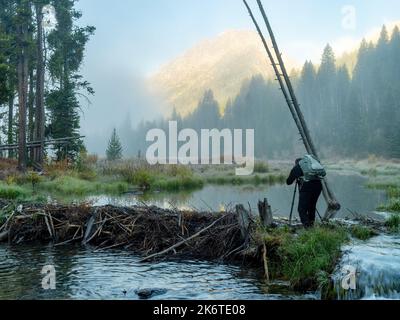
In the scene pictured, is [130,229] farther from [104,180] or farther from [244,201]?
[104,180]

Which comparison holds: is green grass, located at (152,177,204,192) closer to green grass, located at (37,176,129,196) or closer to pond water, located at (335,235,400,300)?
green grass, located at (37,176,129,196)

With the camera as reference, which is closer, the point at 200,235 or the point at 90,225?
the point at 200,235

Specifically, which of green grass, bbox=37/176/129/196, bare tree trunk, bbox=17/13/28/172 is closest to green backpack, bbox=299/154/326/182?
green grass, bbox=37/176/129/196

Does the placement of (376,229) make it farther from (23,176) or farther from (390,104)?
(390,104)

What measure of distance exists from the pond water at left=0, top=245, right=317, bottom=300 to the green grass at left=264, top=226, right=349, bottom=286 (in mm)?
385

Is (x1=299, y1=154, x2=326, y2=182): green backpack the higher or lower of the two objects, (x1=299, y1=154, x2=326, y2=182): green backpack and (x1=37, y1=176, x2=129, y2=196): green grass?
the higher

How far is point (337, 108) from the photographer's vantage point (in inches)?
4505

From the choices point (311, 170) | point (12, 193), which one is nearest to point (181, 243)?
point (311, 170)

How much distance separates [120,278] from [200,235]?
→ 2.58 meters

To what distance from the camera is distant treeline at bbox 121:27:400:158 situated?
9216 cm

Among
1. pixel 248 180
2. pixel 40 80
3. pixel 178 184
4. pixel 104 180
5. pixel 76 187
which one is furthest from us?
pixel 248 180

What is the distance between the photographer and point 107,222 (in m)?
12.7
